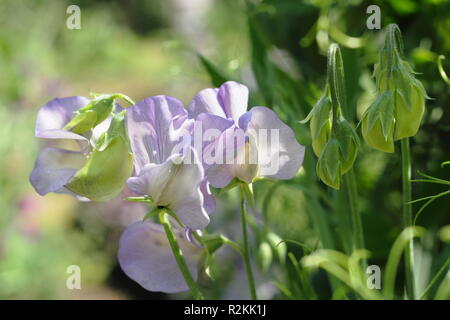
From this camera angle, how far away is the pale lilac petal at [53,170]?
0.39 metres

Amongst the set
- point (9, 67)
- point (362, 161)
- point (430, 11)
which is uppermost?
point (9, 67)

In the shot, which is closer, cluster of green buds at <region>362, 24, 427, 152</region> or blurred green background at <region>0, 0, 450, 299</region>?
cluster of green buds at <region>362, 24, 427, 152</region>

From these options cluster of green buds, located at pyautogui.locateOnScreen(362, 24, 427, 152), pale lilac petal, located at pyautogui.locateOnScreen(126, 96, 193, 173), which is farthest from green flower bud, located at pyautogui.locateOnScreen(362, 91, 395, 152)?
pale lilac petal, located at pyautogui.locateOnScreen(126, 96, 193, 173)

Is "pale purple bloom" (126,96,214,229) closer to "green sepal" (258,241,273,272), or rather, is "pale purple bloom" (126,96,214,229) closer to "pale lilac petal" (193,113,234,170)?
"pale lilac petal" (193,113,234,170)

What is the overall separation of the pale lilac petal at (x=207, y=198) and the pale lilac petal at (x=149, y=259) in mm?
61

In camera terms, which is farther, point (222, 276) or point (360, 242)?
point (222, 276)

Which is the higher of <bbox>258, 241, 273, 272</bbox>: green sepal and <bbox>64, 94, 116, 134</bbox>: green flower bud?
<bbox>64, 94, 116, 134</bbox>: green flower bud

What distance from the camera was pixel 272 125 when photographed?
1.27ft

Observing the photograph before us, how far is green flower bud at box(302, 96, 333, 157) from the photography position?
14.6 inches

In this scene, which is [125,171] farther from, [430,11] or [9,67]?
[9,67]

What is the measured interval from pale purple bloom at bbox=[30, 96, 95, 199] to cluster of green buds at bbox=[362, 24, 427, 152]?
0.17 metres

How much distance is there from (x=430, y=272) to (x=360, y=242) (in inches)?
5.7

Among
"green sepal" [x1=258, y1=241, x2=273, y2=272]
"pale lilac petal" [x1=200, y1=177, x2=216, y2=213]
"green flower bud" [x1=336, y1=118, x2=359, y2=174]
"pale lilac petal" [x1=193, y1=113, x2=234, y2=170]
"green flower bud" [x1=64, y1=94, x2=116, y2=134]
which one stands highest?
"green flower bud" [x1=64, y1=94, x2=116, y2=134]
